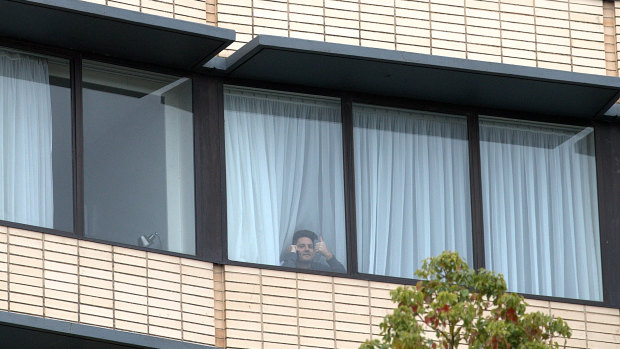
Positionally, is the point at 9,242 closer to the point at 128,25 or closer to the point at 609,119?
the point at 128,25

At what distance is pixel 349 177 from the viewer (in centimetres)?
1814

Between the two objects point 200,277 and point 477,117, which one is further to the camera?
point 477,117

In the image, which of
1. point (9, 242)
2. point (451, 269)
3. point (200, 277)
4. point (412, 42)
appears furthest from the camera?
point (412, 42)

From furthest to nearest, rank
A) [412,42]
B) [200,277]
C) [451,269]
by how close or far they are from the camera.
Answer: [412,42] → [200,277] → [451,269]

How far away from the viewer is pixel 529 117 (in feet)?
62.7

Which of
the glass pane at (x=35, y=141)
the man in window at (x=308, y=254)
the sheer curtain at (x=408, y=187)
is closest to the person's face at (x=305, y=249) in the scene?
the man in window at (x=308, y=254)

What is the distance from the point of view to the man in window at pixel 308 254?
17.7 m

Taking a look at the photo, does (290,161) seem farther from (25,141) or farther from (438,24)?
(25,141)

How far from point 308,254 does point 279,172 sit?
93 cm

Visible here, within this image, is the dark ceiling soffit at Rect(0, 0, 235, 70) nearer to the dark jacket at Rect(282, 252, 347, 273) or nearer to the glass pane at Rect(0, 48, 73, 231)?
the glass pane at Rect(0, 48, 73, 231)

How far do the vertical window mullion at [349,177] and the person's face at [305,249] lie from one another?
388 mm

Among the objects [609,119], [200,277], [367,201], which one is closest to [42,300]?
[200,277]

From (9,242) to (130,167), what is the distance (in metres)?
1.73

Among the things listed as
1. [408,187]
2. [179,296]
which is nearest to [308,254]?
[408,187]
